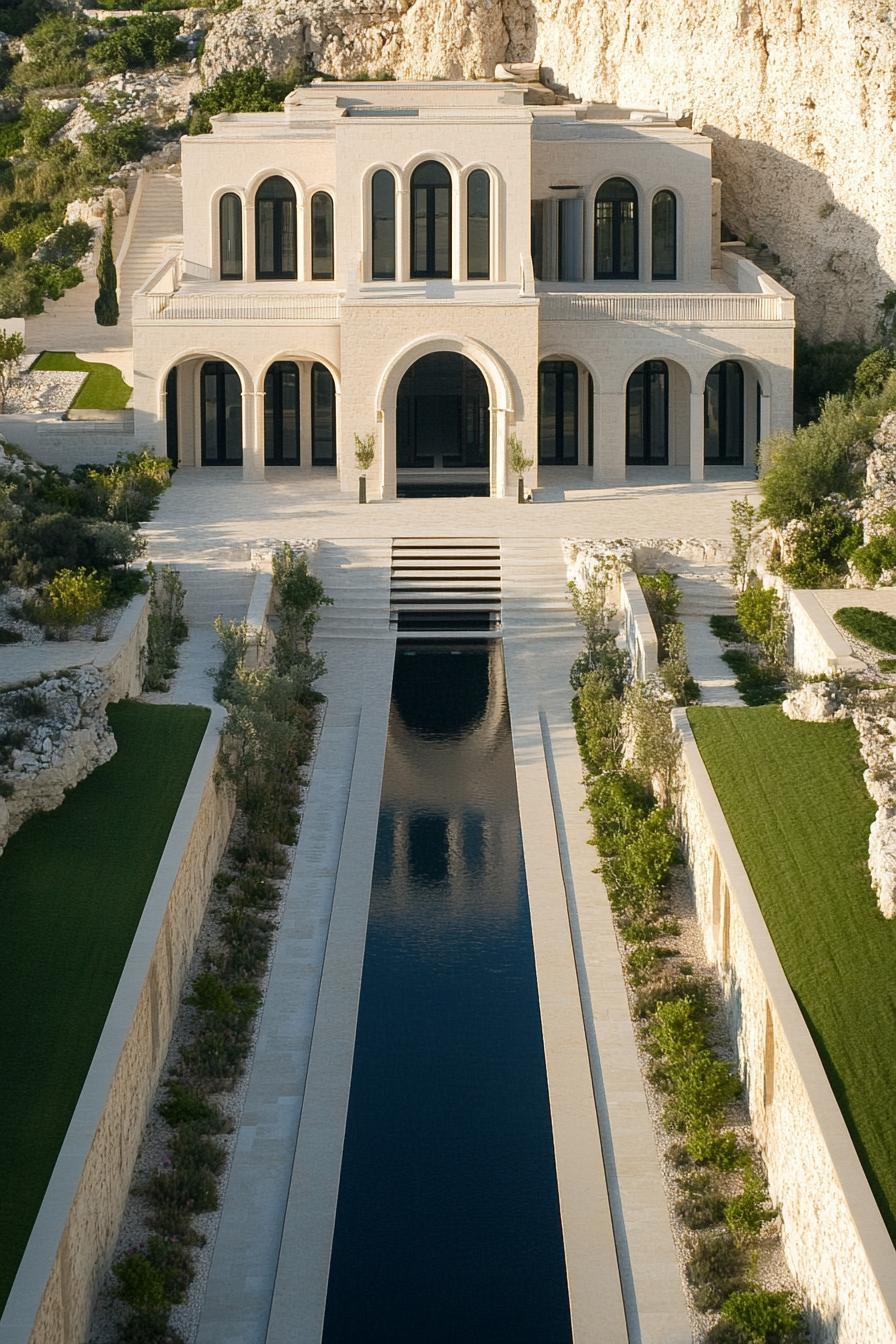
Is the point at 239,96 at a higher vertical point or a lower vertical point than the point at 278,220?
higher

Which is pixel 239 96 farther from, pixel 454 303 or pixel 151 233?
pixel 454 303

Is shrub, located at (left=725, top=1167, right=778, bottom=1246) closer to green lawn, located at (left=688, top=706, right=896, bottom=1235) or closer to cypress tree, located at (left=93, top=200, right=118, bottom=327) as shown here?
green lawn, located at (left=688, top=706, right=896, bottom=1235)

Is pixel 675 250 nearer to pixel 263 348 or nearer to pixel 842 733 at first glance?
pixel 263 348

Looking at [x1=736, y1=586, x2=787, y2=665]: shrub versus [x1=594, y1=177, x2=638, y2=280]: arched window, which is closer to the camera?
[x1=736, y1=586, x2=787, y2=665]: shrub

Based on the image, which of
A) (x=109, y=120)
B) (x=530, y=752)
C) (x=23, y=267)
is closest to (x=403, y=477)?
(x=23, y=267)

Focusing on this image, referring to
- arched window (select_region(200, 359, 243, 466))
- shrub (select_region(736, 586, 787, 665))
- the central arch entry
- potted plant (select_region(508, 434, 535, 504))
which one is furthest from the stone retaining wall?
the central arch entry

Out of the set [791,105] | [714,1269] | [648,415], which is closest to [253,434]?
[648,415]
